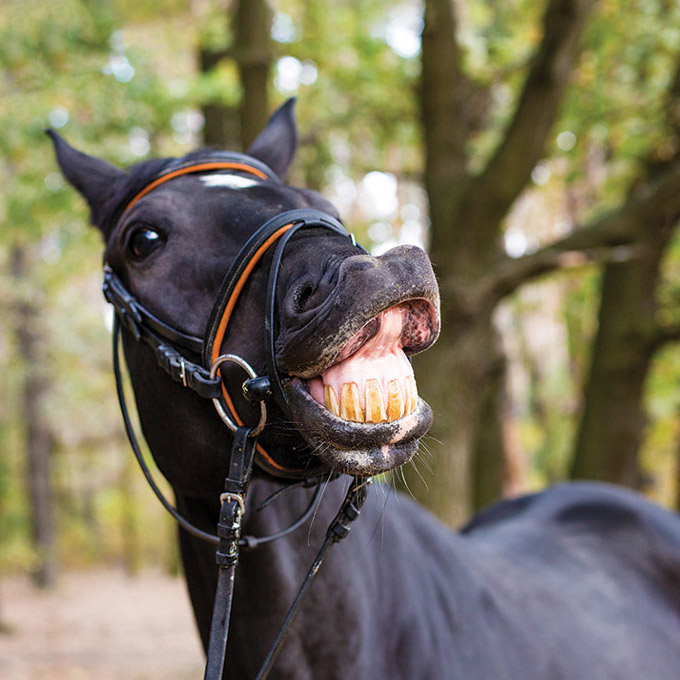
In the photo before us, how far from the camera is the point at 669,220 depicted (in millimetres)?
6523

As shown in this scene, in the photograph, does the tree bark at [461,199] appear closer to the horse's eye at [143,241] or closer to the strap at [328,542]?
the strap at [328,542]

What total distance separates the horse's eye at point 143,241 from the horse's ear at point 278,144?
0.73 metres

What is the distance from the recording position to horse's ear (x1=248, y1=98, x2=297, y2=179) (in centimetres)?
268

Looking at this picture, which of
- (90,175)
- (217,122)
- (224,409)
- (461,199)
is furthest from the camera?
(217,122)

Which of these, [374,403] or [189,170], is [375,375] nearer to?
[374,403]

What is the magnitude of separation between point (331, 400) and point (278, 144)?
4.79 ft

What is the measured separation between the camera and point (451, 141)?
6.46 meters

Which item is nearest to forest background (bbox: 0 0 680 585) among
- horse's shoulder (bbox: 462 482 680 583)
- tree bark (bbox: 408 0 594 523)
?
tree bark (bbox: 408 0 594 523)

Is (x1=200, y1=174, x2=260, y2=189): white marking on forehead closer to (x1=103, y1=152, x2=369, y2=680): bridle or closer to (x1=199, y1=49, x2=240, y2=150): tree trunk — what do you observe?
(x1=103, y1=152, x2=369, y2=680): bridle

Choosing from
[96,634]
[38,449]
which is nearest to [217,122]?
[96,634]

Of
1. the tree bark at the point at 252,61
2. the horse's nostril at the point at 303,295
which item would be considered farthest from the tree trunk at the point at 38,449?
the horse's nostril at the point at 303,295

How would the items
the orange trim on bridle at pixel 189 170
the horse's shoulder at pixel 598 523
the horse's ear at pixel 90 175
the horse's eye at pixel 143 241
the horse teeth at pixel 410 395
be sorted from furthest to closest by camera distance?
the horse's shoulder at pixel 598 523, the horse's ear at pixel 90 175, the orange trim on bridle at pixel 189 170, the horse's eye at pixel 143 241, the horse teeth at pixel 410 395

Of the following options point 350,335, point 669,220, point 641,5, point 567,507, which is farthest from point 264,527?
point 641,5

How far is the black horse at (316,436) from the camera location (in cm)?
156
